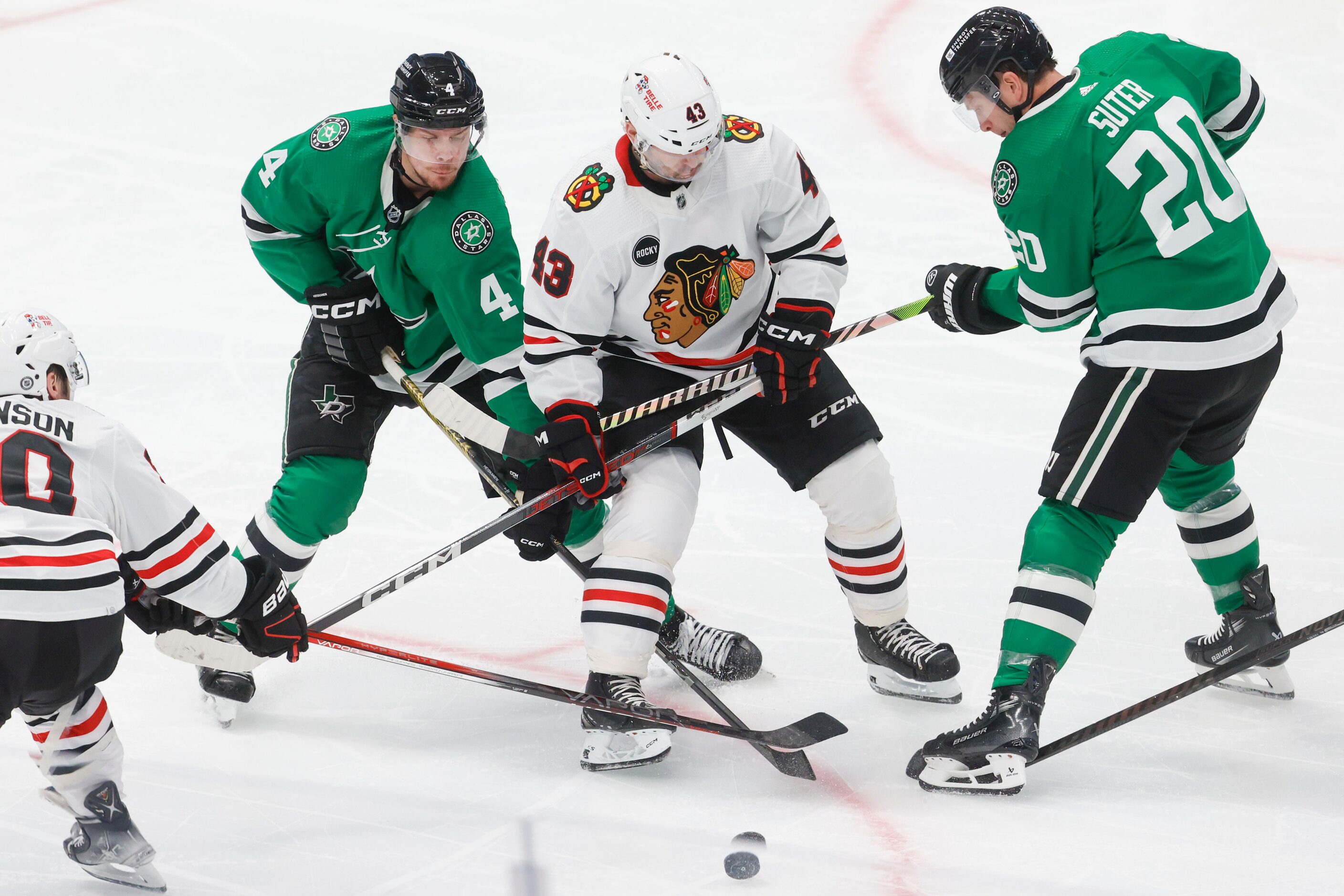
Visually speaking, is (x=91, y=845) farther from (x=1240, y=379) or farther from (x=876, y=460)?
(x=1240, y=379)

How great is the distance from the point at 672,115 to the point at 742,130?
0.25 meters

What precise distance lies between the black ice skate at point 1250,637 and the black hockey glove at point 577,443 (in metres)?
1.31

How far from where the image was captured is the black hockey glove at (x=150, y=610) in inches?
94.2

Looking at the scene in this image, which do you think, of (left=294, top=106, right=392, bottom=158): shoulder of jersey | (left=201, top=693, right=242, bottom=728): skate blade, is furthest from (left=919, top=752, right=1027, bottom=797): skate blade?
(left=294, top=106, right=392, bottom=158): shoulder of jersey

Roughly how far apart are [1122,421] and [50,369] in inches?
69.8

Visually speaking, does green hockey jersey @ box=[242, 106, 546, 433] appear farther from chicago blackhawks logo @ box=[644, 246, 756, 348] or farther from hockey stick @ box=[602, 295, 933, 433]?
chicago blackhawks logo @ box=[644, 246, 756, 348]

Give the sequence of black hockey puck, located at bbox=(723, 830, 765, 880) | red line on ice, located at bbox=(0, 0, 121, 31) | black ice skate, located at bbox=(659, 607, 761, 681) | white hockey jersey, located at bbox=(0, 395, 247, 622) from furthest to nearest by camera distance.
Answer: red line on ice, located at bbox=(0, 0, 121, 31) < black ice skate, located at bbox=(659, 607, 761, 681) < black hockey puck, located at bbox=(723, 830, 765, 880) < white hockey jersey, located at bbox=(0, 395, 247, 622)

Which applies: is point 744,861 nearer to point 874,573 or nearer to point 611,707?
point 611,707

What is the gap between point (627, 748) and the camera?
2.55m

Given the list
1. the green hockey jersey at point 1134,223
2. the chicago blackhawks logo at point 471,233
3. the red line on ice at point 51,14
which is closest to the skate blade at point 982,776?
the green hockey jersey at point 1134,223

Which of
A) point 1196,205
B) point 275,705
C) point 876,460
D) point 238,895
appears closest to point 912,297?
point 876,460

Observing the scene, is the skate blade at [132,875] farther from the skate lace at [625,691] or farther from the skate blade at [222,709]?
the skate lace at [625,691]

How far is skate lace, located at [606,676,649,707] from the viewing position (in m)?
2.53

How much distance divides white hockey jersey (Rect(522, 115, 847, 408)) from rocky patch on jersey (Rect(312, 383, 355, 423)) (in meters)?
0.44
